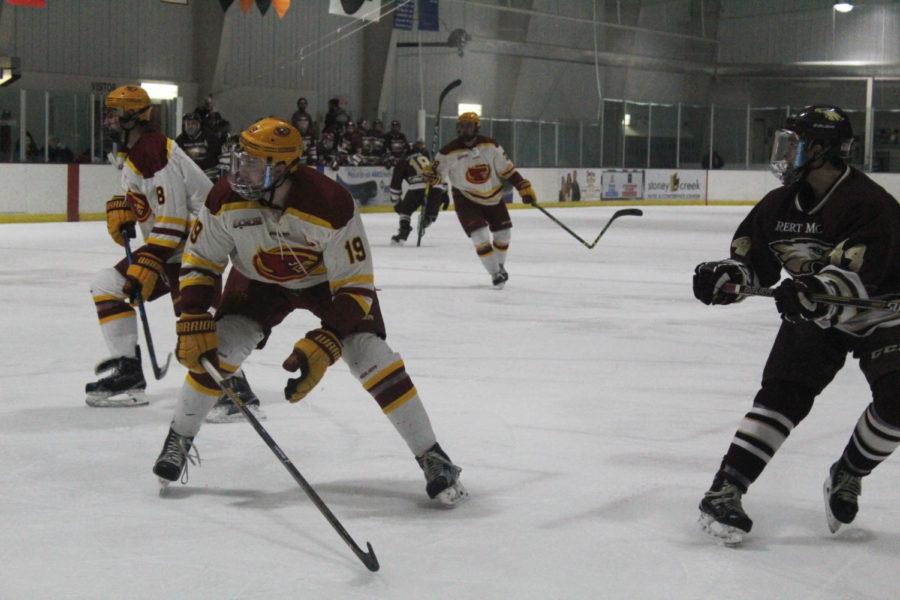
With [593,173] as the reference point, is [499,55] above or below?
above

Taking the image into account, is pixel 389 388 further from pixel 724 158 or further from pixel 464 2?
pixel 724 158

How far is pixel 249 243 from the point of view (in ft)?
11.0

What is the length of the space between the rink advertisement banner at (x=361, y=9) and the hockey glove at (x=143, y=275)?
1483 cm

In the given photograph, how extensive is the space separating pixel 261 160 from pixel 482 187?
6.32 metres

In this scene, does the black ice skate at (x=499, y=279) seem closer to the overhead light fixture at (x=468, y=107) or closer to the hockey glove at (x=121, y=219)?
the hockey glove at (x=121, y=219)

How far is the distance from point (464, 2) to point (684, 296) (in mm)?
14743

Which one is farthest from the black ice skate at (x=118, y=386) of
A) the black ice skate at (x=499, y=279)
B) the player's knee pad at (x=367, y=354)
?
the black ice skate at (x=499, y=279)

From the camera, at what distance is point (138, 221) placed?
472cm

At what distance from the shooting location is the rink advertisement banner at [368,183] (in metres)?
17.7

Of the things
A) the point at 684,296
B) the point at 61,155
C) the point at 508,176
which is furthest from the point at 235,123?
the point at 684,296

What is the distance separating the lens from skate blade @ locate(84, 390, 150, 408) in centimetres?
475

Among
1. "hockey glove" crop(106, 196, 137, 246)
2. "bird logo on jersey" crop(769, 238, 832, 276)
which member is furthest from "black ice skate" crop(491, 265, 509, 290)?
"bird logo on jersey" crop(769, 238, 832, 276)

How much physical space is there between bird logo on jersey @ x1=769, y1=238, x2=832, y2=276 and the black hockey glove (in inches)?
5.2

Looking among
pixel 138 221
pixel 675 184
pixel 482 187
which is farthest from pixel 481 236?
pixel 675 184
